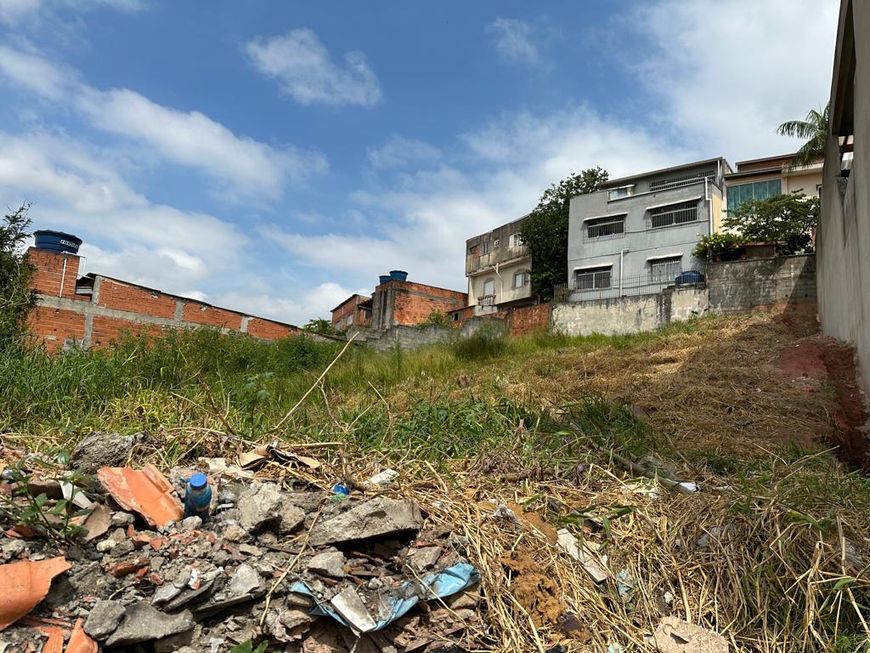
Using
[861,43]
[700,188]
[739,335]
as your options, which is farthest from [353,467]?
[700,188]

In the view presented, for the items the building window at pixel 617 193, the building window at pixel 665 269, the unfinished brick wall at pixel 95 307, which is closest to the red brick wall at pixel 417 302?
the building window at pixel 617 193

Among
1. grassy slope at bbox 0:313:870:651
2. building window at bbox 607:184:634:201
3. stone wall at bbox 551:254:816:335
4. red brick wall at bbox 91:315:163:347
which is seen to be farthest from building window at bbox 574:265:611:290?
red brick wall at bbox 91:315:163:347

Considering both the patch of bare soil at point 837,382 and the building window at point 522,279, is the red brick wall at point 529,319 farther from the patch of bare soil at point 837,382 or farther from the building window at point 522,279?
the building window at point 522,279

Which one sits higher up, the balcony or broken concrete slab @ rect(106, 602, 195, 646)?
the balcony

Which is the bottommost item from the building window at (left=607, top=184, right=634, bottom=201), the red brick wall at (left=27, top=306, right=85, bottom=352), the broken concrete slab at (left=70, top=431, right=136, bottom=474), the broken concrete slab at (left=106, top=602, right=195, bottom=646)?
the broken concrete slab at (left=106, top=602, right=195, bottom=646)

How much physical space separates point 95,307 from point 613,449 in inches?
591

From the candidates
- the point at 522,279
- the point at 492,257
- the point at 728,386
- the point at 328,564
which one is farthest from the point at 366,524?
the point at 492,257

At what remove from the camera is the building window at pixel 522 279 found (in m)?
27.2

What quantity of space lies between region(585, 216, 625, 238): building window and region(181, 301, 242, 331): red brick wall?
1416 centimetres

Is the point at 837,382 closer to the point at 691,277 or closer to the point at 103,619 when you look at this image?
the point at 103,619

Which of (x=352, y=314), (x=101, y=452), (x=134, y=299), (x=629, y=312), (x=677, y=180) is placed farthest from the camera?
(x=352, y=314)

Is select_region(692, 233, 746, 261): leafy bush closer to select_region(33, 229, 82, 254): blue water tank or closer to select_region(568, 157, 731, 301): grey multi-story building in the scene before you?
select_region(568, 157, 731, 301): grey multi-story building

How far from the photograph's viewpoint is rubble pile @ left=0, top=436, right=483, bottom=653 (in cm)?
146

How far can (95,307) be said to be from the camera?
14.3m
